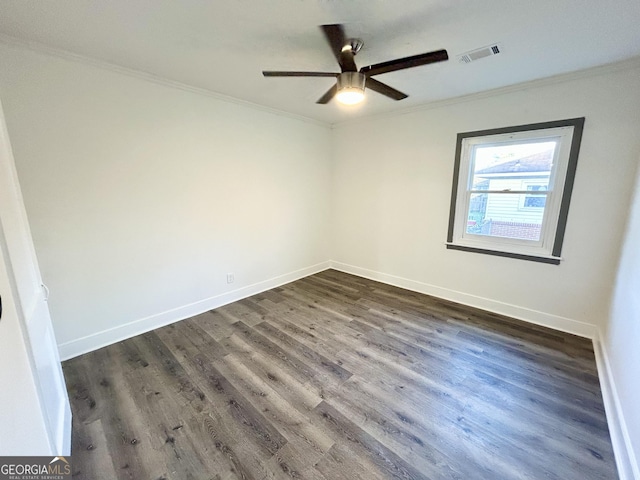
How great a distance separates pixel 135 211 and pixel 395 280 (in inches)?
132

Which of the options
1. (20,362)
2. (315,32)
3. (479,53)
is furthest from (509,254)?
(20,362)

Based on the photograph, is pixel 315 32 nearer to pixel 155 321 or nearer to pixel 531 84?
pixel 531 84

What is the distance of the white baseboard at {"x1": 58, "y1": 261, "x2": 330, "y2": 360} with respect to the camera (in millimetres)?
2326

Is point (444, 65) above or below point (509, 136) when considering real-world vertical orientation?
above

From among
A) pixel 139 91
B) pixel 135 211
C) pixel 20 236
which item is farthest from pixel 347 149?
pixel 20 236

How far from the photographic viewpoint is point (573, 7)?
1.51m

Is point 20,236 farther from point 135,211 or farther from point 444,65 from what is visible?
point 444,65

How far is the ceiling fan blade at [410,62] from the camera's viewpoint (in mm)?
1494

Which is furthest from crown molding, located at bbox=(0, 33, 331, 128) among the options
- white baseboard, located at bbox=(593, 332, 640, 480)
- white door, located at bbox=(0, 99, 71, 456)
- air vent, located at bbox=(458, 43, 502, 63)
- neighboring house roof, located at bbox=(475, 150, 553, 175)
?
white baseboard, located at bbox=(593, 332, 640, 480)

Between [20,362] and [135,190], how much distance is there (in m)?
1.90

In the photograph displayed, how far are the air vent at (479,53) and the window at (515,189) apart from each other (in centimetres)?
103

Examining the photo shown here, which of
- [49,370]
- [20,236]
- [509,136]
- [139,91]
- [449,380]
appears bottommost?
[449,380]

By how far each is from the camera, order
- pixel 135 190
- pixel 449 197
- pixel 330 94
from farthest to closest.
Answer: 1. pixel 449 197
2. pixel 135 190
3. pixel 330 94

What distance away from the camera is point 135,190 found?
2488 mm
